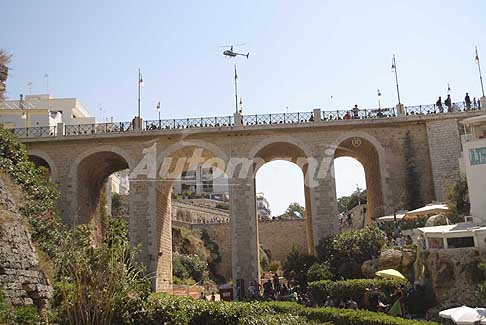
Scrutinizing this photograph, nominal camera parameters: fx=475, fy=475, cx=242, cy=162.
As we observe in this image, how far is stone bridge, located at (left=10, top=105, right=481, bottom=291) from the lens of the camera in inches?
849

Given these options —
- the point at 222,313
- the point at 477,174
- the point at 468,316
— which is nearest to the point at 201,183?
the point at 477,174

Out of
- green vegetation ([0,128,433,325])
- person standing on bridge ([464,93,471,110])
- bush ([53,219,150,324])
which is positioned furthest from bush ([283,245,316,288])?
person standing on bridge ([464,93,471,110])

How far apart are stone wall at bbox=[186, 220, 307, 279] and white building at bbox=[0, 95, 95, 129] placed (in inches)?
526

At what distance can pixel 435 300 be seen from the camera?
39.9 feet

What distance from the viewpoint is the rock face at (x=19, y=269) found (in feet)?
33.9

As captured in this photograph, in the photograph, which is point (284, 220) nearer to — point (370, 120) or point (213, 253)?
point (213, 253)

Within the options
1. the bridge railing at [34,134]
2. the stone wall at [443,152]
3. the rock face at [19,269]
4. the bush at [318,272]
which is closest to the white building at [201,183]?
the bridge railing at [34,134]

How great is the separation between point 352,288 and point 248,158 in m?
9.65

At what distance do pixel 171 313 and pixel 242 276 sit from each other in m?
10.0

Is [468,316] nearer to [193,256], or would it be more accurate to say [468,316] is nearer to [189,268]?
[189,268]

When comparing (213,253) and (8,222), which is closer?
(8,222)

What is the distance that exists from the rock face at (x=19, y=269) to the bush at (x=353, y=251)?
1060 cm

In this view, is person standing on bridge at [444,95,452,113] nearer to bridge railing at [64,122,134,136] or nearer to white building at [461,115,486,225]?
white building at [461,115,486,225]

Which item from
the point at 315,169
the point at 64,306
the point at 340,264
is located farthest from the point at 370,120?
the point at 64,306
